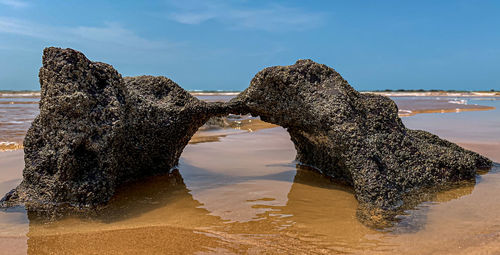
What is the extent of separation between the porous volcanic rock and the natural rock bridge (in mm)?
15

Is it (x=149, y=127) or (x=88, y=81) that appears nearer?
(x=88, y=81)

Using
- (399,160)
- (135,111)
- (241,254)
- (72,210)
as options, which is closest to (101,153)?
(72,210)

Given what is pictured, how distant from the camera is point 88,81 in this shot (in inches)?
170

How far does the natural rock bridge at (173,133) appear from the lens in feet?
13.4

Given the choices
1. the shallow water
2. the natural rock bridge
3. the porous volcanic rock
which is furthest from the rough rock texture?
the porous volcanic rock

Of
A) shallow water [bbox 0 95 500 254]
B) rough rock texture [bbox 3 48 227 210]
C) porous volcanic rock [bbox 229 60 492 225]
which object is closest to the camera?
shallow water [bbox 0 95 500 254]

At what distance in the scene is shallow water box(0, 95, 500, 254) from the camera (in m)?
3.17

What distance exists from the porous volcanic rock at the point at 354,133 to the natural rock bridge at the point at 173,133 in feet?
0.05

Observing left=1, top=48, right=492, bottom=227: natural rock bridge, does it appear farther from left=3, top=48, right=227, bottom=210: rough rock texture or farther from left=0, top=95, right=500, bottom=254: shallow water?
left=0, top=95, right=500, bottom=254: shallow water

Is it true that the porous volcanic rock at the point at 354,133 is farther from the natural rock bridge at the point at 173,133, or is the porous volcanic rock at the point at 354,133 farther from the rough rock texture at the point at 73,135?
the rough rock texture at the point at 73,135

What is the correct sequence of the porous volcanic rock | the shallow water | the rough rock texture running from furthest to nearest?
the porous volcanic rock
the rough rock texture
the shallow water

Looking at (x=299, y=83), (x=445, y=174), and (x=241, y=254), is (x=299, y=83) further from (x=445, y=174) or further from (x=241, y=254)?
(x=241, y=254)

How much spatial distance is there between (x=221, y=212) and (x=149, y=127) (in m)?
1.93

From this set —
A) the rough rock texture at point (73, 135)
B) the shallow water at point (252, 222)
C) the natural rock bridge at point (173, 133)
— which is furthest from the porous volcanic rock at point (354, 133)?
the rough rock texture at point (73, 135)
